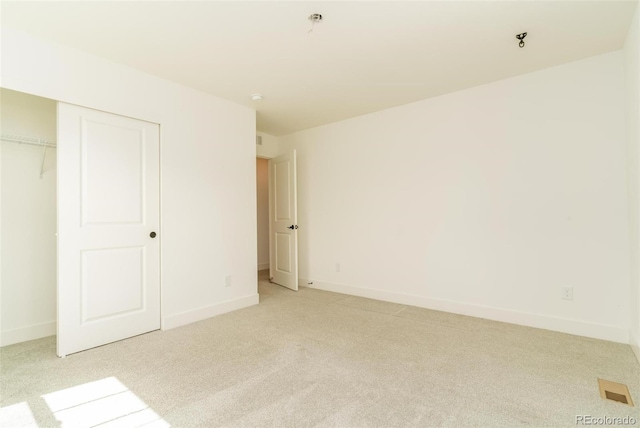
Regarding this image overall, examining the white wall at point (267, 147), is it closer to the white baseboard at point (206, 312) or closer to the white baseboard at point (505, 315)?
the white baseboard at point (206, 312)

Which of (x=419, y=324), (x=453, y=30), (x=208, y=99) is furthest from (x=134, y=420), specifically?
(x=453, y=30)

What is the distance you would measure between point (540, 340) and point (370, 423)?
6.42 feet

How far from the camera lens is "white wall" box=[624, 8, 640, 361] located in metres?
2.15

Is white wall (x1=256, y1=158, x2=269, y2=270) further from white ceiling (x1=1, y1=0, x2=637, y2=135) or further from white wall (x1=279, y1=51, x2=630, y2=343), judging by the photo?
white ceiling (x1=1, y1=0, x2=637, y2=135)

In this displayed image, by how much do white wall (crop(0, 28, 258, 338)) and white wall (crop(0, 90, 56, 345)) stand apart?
0.74m

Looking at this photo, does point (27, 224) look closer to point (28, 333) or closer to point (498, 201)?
point (28, 333)

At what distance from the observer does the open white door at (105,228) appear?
8.28 feet

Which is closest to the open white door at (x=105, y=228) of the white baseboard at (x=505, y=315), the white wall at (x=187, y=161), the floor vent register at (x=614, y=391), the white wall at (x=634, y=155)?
the white wall at (x=187, y=161)

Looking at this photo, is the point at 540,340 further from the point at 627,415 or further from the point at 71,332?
the point at 71,332

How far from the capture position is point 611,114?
269cm

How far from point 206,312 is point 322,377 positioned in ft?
6.01

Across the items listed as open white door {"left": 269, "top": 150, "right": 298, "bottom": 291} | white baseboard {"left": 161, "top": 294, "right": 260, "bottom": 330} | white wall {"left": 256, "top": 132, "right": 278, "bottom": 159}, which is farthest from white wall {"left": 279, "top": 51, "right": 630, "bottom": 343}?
white baseboard {"left": 161, "top": 294, "right": 260, "bottom": 330}

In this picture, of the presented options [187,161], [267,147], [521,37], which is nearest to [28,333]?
[187,161]

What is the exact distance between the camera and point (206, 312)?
3.41 m
